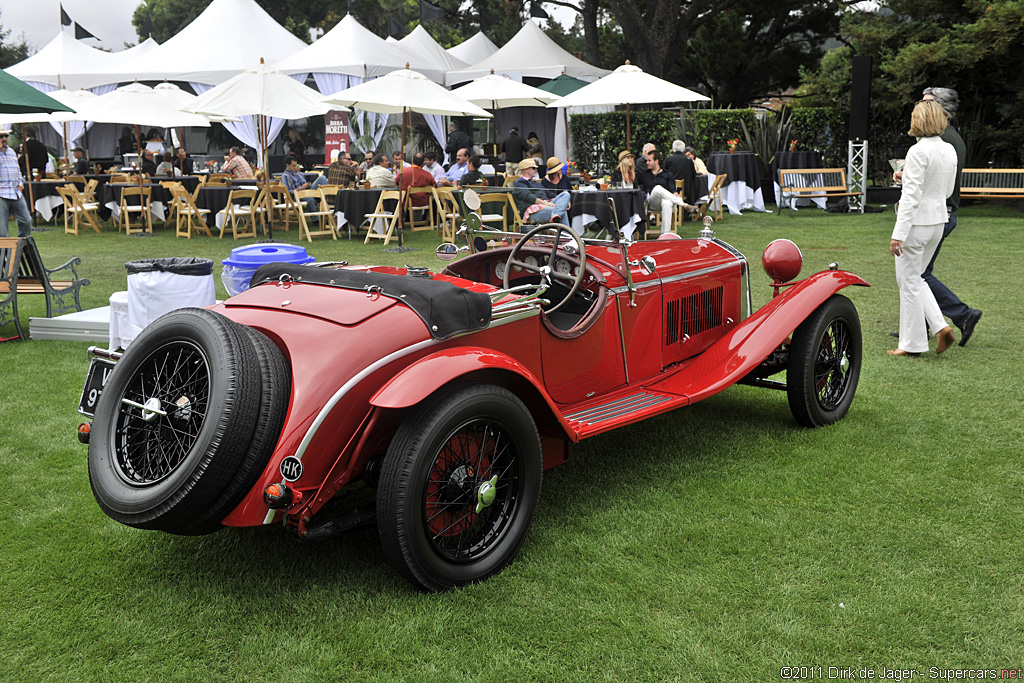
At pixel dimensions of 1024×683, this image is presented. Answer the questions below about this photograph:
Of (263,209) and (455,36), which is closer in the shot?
(263,209)

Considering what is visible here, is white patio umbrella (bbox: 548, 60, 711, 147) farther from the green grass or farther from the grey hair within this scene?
the green grass

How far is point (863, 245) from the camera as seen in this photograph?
1202 cm

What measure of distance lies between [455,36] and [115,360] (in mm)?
39917

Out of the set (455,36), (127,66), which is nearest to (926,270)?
(127,66)

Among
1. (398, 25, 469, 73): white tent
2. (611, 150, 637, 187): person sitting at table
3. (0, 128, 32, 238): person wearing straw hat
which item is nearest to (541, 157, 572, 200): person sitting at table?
(611, 150, 637, 187): person sitting at table

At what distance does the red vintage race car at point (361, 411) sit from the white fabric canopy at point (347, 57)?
1789cm

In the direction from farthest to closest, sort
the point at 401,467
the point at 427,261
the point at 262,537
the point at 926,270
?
the point at 427,261 → the point at 926,270 → the point at 262,537 → the point at 401,467

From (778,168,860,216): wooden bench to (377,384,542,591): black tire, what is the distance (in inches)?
555

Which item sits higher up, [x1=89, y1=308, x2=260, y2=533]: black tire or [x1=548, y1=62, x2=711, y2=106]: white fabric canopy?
[x1=548, y1=62, x2=711, y2=106]: white fabric canopy

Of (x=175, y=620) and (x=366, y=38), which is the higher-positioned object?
(x=366, y=38)

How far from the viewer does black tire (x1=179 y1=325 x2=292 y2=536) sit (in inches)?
112

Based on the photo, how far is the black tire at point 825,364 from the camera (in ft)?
15.2

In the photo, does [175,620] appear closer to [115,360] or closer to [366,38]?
[115,360]

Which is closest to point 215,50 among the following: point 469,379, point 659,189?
point 659,189
